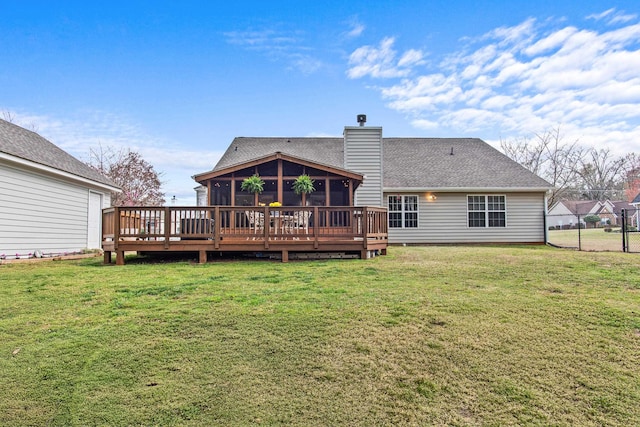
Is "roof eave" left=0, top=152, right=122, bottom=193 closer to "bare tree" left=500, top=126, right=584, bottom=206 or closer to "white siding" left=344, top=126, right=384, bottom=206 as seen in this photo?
"white siding" left=344, top=126, right=384, bottom=206

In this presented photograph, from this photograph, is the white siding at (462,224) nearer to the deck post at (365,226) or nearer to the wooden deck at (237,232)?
the deck post at (365,226)

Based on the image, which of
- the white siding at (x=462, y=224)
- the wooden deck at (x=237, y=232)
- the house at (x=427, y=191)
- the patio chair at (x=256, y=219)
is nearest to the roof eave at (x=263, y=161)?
the house at (x=427, y=191)

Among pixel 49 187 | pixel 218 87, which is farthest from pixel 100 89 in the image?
pixel 49 187

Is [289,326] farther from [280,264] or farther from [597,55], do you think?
[597,55]

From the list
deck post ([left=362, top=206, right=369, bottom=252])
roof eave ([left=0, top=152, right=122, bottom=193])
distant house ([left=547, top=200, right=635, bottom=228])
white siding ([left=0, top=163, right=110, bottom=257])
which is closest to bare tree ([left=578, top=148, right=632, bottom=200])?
distant house ([left=547, top=200, right=635, bottom=228])

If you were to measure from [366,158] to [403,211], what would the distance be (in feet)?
8.99

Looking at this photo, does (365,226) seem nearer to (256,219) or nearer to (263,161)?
(256,219)

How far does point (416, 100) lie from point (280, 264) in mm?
11312

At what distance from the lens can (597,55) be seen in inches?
506

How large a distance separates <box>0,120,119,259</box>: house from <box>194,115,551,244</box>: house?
447cm

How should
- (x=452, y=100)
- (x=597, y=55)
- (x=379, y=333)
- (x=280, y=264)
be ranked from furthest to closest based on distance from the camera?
(x=452, y=100), (x=597, y=55), (x=280, y=264), (x=379, y=333)

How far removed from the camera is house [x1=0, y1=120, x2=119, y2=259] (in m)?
9.22

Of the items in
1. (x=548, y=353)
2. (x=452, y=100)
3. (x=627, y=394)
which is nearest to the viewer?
(x=627, y=394)

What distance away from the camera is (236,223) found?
892 centimetres
